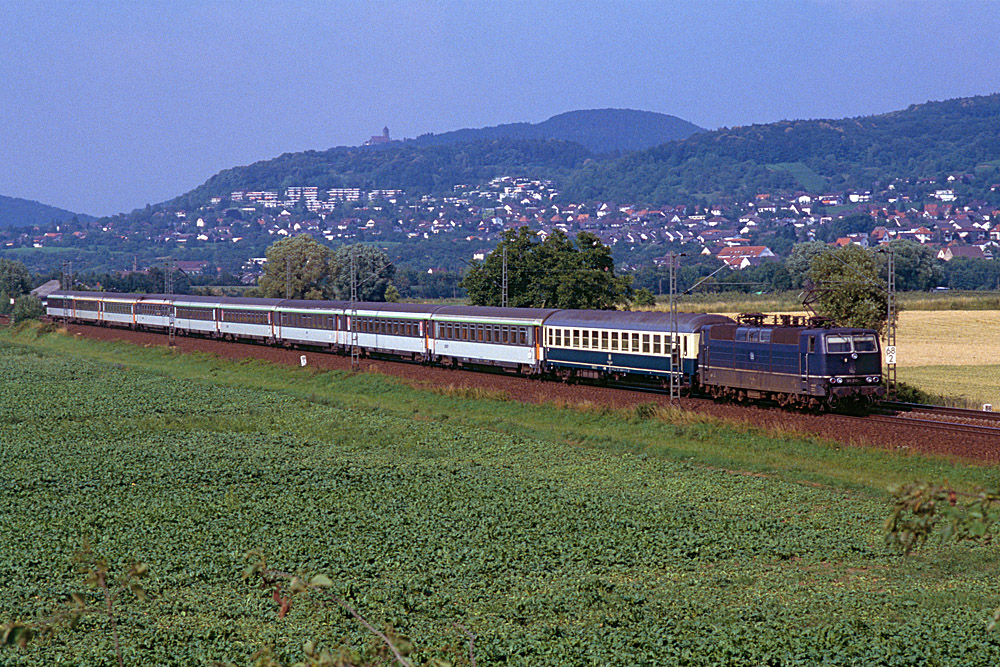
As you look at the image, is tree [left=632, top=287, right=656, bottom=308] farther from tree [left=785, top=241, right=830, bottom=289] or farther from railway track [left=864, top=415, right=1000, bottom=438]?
tree [left=785, top=241, right=830, bottom=289]

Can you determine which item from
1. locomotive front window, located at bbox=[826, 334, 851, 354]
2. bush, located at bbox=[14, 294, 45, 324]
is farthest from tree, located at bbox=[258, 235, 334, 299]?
locomotive front window, located at bbox=[826, 334, 851, 354]

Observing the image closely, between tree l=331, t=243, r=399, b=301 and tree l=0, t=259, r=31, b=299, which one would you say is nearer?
tree l=331, t=243, r=399, b=301

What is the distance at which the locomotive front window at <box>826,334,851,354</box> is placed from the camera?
119 feet

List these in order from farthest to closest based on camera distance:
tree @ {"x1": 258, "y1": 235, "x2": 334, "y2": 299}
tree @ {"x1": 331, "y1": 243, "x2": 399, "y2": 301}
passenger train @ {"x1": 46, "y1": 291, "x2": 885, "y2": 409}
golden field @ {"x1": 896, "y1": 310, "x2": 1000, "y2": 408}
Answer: tree @ {"x1": 331, "y1": 243, "x2": 399, "y2": 301}, tree @ {"x1": 258, "y1": 235, "x2": 334, "y2": 299}, golden field @ {"x1": 896, "y1": 310, "x2": 1000, "y2": 408}, passenger train @ {"x1": 46, "y1": 291, "x2": 885, "y2": 409}

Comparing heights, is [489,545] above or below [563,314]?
below

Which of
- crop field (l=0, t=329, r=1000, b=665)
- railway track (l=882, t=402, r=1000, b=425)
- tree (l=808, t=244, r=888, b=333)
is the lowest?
crop field (l=0, t=329, r=1000, b=665)

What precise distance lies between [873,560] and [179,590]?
14161 millimetres

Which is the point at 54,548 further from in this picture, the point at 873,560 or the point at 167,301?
the point at 167,301

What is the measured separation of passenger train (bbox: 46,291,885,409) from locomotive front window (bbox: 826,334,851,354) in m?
0.04

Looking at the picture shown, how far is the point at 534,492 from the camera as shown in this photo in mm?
28734

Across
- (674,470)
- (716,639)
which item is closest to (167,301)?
(674,470)

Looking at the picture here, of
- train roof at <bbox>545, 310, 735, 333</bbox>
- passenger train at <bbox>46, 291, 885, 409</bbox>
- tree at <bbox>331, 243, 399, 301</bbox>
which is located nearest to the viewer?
passenger train at <bbox>46, 291, 885, 409</bbox>

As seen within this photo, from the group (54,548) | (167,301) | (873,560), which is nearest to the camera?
(873,560)

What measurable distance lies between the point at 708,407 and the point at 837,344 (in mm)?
5424
